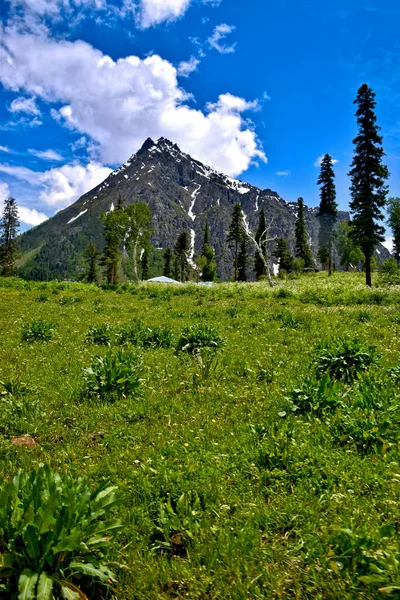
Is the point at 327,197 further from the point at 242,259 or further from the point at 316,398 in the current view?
the point at 316,398

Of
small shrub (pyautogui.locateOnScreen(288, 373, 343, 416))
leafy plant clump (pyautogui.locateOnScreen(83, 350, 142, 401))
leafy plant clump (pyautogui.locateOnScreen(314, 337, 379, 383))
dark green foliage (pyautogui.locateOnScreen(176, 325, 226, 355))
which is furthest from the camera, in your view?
dark green foliage (pyautogui.locateOnScreen(176, 325, 226, 355))

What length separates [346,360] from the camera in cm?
783

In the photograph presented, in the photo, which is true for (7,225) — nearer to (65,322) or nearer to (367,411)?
(65,322)

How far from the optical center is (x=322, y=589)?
2861 millimetres

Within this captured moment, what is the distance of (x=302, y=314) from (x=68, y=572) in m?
14.5

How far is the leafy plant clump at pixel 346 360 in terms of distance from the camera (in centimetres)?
758

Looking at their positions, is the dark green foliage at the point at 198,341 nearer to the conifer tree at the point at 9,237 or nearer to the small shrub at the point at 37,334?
the small shrub at the point at 37,334

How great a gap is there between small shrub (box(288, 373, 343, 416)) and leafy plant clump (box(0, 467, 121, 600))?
3594mm

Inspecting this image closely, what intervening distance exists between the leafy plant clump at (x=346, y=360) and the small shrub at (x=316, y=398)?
148 centimetres

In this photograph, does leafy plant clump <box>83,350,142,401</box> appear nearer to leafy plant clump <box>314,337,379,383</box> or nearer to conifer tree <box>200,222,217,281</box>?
leafy plant clump <box>314,337,379,383</box>

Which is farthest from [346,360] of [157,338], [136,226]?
[136,226]

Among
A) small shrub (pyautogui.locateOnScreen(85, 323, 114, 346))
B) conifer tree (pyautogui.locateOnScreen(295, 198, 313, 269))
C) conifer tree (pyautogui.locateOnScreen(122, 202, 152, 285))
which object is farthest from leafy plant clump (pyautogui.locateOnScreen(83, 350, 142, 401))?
conifer tree (pyautogui.locateOnScreen(295, 198, 313, 269))

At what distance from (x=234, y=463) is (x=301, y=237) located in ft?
305

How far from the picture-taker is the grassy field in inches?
121
